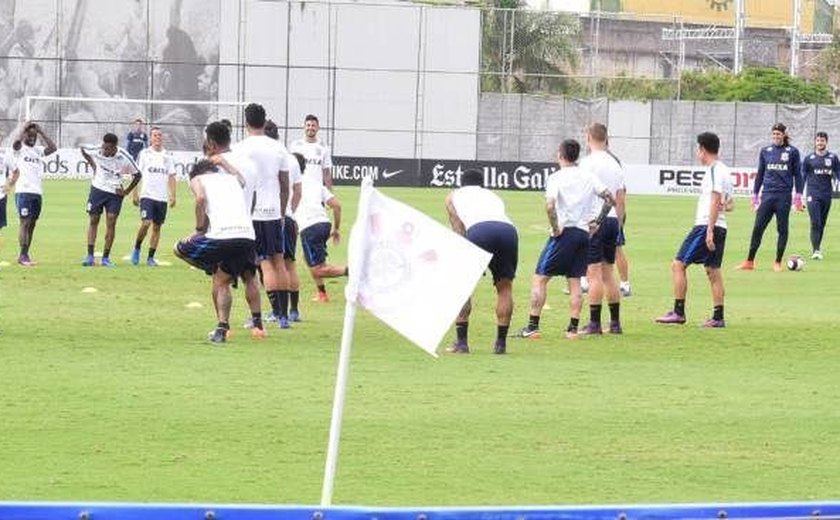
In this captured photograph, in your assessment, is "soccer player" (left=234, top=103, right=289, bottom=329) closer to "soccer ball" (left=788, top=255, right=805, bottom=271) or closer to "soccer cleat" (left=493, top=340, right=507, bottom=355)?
"soccer cleat" (left=493, top=340, right=507, bottom=355)

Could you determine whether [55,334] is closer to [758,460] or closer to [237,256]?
[237,256]

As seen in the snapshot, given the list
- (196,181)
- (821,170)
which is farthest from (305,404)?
(821,170)

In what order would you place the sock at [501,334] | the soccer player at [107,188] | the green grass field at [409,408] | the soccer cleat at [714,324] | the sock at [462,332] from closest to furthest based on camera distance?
the green grass field at [409,408]
the sock at [501,334]
the sock at [462,332]
the soccer cleat at [714,324]
the soccer player at [107,188]

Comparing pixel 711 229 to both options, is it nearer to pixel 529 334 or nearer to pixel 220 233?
pixel 529 334

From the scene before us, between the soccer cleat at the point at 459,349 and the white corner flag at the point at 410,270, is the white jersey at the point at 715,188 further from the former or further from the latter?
the white corner flag at the point at 410,270

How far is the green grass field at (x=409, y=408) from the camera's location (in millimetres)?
9922

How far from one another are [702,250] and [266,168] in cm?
444

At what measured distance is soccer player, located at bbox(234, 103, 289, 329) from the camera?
1711 centimetres

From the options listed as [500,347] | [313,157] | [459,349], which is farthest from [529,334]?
[313,157]

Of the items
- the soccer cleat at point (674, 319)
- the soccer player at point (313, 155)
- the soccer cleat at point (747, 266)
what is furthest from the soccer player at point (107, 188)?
the soccer cleat at point (674, 319)

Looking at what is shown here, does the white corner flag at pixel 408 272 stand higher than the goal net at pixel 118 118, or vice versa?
the white corner flag at pixel 408 272

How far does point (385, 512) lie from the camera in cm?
623

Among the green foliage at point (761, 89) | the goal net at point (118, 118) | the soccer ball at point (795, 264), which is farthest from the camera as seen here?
the green foliage at point (761, 89)

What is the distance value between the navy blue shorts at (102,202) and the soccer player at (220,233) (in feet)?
30.6
